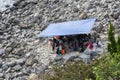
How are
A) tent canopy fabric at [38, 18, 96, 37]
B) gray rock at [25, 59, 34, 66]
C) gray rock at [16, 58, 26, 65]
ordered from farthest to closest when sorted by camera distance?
1. gray rock at [16, 58, 26, 65]
2. gray rock at [25, 59, 34, 66]
3. tent canopy fabric at [38, 18, 96, 37]

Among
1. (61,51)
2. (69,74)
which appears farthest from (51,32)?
(69,74)

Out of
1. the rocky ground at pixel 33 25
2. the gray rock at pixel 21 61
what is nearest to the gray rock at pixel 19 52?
the rocky ground at pixel 33 25

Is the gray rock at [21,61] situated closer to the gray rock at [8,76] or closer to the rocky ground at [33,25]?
the rocky ground at [33,25]

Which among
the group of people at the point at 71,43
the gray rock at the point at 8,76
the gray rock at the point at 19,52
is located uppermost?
the group of people at the point at 71,43

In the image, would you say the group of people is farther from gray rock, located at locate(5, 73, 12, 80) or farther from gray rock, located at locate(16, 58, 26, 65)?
gray rock, located at locate(5, 73, 12, 80)

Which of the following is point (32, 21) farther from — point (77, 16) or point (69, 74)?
point (69, 74)

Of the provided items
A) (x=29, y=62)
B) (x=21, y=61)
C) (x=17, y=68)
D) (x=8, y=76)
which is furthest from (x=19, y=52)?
(x=8, y=76)

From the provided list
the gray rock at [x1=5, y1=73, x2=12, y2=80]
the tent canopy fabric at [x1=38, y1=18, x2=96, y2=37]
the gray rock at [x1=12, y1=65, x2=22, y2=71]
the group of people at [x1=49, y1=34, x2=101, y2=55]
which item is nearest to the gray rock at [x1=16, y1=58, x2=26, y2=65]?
the gray rock at [x1=12, y1=65, x2=22, y2=71]
